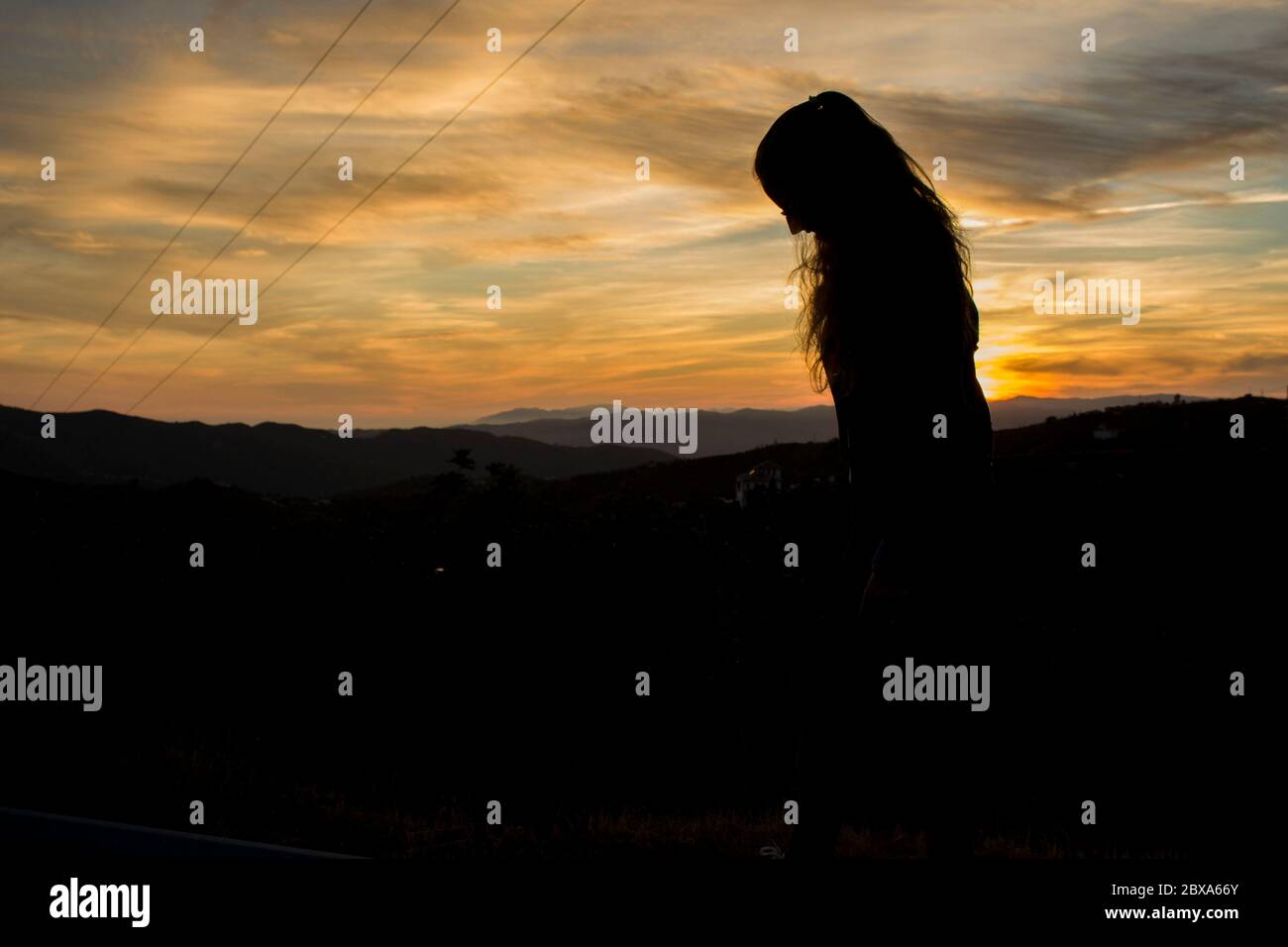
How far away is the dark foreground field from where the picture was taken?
5.93 m

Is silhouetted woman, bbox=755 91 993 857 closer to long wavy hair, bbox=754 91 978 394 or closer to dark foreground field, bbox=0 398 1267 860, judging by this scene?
long wavy hair, bbox=754 91 978 394

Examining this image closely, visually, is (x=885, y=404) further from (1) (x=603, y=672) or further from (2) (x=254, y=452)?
(2) (x=254, y=452)

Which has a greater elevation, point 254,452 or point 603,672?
point 254,452

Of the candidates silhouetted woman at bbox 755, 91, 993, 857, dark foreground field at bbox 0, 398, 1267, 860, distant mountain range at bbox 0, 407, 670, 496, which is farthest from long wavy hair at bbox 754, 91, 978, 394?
distant mountain range at bbox 0, 407, 670, 496

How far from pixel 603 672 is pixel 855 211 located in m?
5.05

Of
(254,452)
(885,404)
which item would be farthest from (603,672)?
(254,452)

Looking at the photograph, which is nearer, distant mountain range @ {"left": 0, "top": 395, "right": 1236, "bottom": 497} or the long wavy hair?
the long wavy hair

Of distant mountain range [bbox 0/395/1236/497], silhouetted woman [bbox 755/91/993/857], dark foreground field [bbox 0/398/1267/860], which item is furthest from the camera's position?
distant mountain range [bbox 0/395/1236/497]

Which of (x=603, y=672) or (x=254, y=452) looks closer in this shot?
(x=603, y=672)

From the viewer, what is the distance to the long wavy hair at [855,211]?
3.48 metres

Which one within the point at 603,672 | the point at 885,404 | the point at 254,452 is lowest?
the point at 603,672

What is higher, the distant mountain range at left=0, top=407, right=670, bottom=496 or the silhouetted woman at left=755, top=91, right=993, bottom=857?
the distant mountain range at left=0, top=407, right=670, bottom=496

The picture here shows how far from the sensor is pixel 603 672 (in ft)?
26.1
